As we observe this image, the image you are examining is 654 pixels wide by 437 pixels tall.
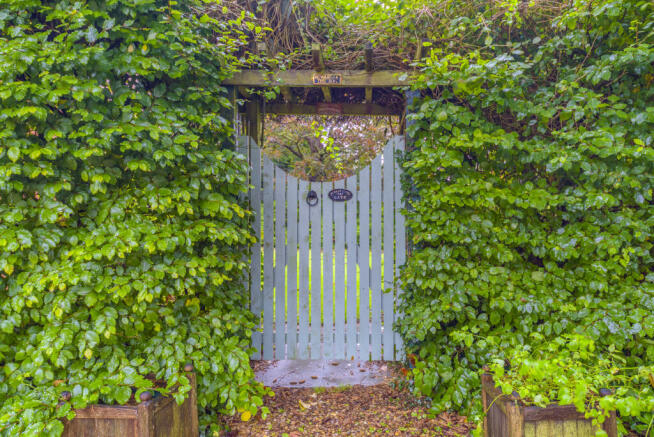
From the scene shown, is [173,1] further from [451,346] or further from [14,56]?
[451,346]

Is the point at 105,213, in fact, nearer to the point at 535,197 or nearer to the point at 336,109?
the point at 336,109

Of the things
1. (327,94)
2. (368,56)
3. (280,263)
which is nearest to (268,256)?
(280,263)

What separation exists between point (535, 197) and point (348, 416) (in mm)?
1614

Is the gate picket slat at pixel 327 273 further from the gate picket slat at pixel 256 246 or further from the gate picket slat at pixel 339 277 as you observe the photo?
the gate picket slat at pixel 256 246

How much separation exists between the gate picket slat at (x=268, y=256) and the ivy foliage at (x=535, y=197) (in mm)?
984

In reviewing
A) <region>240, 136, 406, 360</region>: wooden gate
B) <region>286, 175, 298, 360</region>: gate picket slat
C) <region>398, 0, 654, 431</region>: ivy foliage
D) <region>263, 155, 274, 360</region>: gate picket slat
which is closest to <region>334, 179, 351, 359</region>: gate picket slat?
<region>240, 136, 406, 360</region>: wooden gate

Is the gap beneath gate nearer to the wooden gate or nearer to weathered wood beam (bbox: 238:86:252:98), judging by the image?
the wooden gate

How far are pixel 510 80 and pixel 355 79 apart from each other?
0.93 meters

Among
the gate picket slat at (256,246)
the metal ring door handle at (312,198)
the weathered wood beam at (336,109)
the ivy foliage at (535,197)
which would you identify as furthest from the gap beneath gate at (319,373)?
the weathered wood beam at (336,109)

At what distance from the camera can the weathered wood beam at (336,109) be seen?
2.78 metres

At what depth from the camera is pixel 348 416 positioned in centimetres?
208

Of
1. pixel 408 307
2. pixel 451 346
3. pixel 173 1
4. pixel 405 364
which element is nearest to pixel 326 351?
pixel 405 364

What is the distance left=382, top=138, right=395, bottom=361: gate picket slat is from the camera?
102 inches

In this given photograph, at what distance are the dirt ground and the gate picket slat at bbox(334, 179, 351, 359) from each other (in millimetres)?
317
